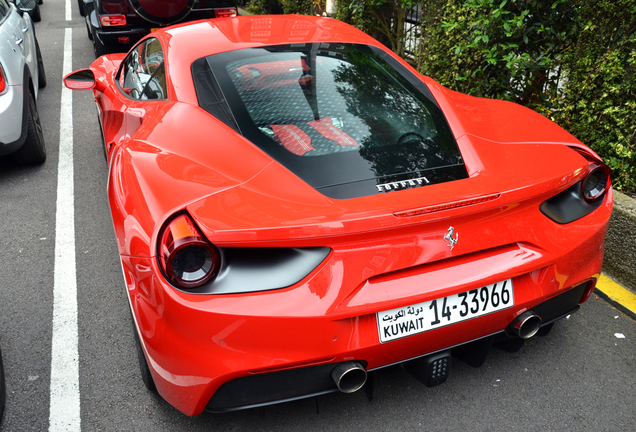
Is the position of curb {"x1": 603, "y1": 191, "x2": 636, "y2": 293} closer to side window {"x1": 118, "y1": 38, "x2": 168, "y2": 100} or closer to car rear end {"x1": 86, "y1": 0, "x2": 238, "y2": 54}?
side window {"x1": 118, "y1": 38, "x2": 168, "y2": 100}

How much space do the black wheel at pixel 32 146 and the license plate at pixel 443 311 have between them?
162 inches

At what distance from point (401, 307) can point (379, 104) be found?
1.09 metres

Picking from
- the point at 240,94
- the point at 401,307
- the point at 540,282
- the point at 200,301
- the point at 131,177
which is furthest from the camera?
the point at 240,94

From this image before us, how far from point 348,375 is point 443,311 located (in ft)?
1.31

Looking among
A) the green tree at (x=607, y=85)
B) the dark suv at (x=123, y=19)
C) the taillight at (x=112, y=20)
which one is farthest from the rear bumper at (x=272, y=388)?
the taillight at (x=112, y=20)

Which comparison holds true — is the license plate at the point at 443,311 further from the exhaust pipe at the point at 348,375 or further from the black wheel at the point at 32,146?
the black wheel at the point at 32,146

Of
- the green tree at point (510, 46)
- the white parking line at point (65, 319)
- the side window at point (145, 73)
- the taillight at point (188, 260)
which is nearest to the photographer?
the taillight at point (188, 260)

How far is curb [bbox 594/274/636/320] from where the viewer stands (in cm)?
297

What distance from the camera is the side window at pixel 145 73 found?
2.85 metres

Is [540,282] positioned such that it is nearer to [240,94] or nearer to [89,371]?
[240,94]

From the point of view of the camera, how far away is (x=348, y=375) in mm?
1822

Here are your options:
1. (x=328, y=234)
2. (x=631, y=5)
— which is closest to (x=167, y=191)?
(x=328, y=234)

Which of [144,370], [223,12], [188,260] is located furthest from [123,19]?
[188,260]

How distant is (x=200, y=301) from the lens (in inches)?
66.6
